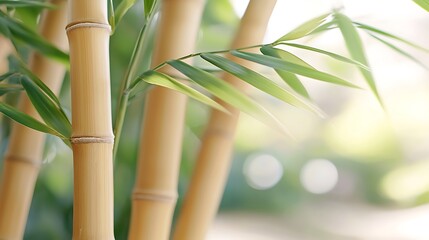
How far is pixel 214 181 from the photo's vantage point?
791 millimetres

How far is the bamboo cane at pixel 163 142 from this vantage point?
703 mm

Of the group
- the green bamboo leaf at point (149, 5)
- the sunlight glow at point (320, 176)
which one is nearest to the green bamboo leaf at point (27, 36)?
the green bamboo leaf at point (149, 5)

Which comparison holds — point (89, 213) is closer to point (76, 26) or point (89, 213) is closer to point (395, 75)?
point (76, 26)

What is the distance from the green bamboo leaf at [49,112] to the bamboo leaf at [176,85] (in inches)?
3.5

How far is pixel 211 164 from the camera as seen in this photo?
2.57 ft

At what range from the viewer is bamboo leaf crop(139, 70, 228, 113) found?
21.8 inches

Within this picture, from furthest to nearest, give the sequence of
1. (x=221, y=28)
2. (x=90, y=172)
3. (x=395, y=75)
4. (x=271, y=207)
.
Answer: (x=395, y=75)
(x=271, y=207)
(x=221, y=28)
(x=90, y=172)

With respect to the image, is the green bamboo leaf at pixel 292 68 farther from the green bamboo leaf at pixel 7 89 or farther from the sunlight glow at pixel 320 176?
the sunlight glow at pixel 320 176

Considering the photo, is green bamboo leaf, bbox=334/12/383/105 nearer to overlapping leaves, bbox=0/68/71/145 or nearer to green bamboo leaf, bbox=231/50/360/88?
green bamboo leaf, bbox=231/50/360/88

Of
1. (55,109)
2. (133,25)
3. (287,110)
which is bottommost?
(55,109)

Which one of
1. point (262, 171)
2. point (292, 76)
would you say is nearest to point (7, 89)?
point (292, 76)

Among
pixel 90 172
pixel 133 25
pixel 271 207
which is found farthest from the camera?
pixel 271 207

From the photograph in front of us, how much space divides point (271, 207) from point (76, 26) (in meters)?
1.65

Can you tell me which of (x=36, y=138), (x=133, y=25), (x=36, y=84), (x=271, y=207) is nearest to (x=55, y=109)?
(x=36, y=84)
